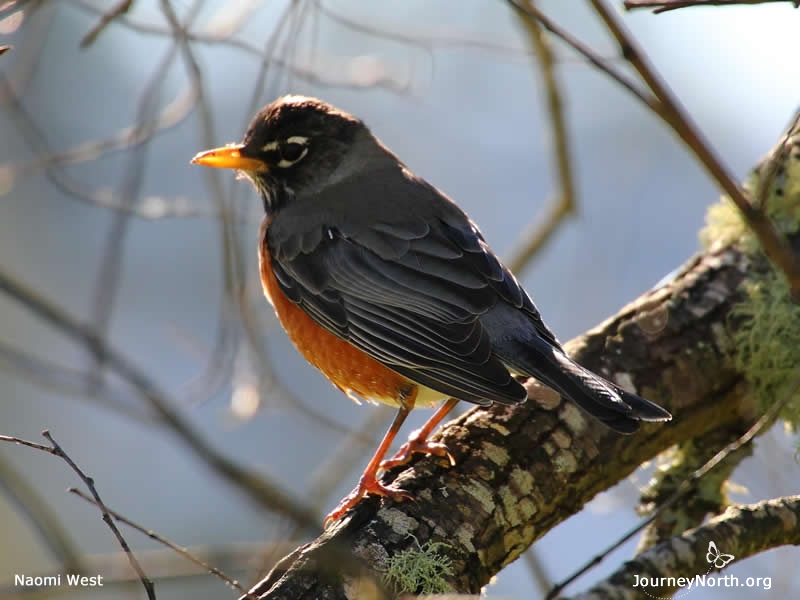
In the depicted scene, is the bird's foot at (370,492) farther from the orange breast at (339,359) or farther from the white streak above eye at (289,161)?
the white streak above eye at (289,161)

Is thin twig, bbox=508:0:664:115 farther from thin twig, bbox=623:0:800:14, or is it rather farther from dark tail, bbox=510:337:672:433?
dark tail, bbox=510:337:672:433

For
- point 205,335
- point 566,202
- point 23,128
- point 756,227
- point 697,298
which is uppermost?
point 205,335

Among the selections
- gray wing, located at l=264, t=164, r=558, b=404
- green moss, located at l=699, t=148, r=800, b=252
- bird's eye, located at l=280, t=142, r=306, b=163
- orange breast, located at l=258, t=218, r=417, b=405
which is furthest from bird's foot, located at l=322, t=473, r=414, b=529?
green moss, located at l=699, t=148, r=800, b=252

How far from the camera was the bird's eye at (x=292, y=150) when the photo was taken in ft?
16.0

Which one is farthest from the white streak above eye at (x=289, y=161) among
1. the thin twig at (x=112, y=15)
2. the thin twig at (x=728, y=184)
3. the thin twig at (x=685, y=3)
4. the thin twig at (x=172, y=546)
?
the thin twig at (x=728, y=184)

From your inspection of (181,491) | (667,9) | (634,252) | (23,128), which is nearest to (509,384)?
(667,9)

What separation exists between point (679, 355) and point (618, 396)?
86 cm

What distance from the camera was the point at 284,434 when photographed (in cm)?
941

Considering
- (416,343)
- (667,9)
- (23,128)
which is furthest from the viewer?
(23,128)

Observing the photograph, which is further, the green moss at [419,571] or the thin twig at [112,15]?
the thin twig at [112,15]

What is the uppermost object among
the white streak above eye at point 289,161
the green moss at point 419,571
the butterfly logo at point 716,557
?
the white streak above eye at point 289,161

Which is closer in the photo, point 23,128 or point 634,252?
point 23,128

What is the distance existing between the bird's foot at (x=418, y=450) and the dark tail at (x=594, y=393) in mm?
477

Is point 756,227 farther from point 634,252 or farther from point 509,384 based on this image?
point 634,252
